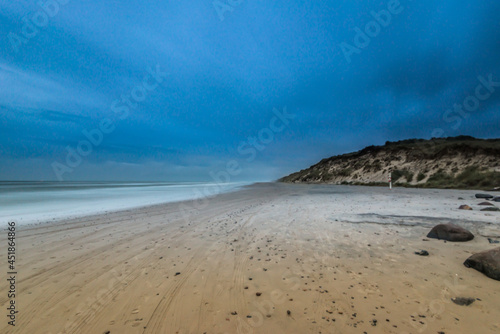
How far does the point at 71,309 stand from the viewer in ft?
10.4

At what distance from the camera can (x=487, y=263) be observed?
12.2 feet

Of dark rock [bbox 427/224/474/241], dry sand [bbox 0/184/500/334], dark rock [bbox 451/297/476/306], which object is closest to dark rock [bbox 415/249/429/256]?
dry sand [bbox 0/184/500/334]

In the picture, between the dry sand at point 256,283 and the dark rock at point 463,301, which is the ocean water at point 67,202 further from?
the dark rock at point 463,301

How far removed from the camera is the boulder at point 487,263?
140 inches

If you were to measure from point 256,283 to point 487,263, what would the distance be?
411cm

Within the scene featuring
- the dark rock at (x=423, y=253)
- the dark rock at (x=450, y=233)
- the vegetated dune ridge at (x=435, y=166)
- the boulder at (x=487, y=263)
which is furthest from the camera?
the vegetated dune ridge at (x=435, y=166)

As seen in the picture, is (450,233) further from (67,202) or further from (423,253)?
(67,202)

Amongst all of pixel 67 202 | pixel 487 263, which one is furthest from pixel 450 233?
pixel 67 202

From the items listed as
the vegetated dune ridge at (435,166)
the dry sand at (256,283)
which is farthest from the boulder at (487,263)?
the vegetated dune ridge at (435,166)

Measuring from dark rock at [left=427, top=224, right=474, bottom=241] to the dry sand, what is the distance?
0.75 feet

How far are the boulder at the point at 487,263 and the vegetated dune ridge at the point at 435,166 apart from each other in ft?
83.8

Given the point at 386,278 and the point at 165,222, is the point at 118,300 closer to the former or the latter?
the point at 386,278

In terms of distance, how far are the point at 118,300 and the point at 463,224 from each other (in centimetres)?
970

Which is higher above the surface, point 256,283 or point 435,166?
point 435,166
